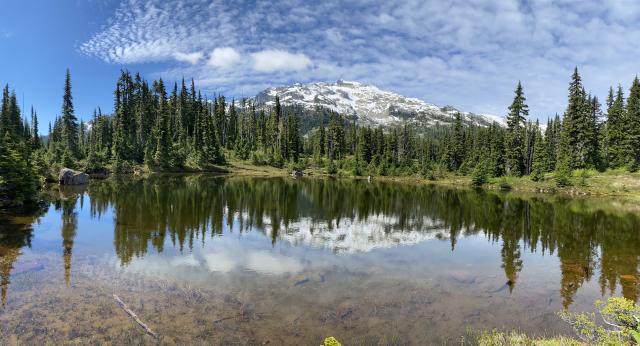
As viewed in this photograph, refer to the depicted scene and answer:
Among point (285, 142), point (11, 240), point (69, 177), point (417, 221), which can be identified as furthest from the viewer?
point (285, 142)

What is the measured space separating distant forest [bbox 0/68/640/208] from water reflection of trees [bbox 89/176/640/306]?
1781 cm

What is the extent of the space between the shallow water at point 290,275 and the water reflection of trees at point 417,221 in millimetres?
262

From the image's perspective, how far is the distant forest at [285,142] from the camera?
85.5m

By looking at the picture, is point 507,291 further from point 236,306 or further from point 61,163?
point 61,163

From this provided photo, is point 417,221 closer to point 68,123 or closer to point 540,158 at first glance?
point 540,158

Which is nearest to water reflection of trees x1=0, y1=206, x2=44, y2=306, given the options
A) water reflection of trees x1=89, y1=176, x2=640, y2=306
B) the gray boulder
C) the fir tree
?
water reflection of trees x1=89, y1=176, x2=640, y2=306

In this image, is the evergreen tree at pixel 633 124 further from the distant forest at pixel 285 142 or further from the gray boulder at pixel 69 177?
the gray boulder at pixel 69 177

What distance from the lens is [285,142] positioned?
455ft

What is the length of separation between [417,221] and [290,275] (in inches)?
980

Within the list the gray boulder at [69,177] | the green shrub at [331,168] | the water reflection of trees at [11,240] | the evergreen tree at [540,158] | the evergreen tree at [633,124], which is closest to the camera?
the water reflection of trees at [11,240]

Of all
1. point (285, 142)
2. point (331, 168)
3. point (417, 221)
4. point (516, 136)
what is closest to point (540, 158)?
point (516, 136)

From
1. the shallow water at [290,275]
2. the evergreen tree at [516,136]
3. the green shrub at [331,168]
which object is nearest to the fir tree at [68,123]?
the shallow water at [290,275]

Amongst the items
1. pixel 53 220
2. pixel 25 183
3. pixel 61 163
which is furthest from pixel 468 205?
pixel 61 163

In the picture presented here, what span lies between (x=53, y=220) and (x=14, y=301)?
21391mm
